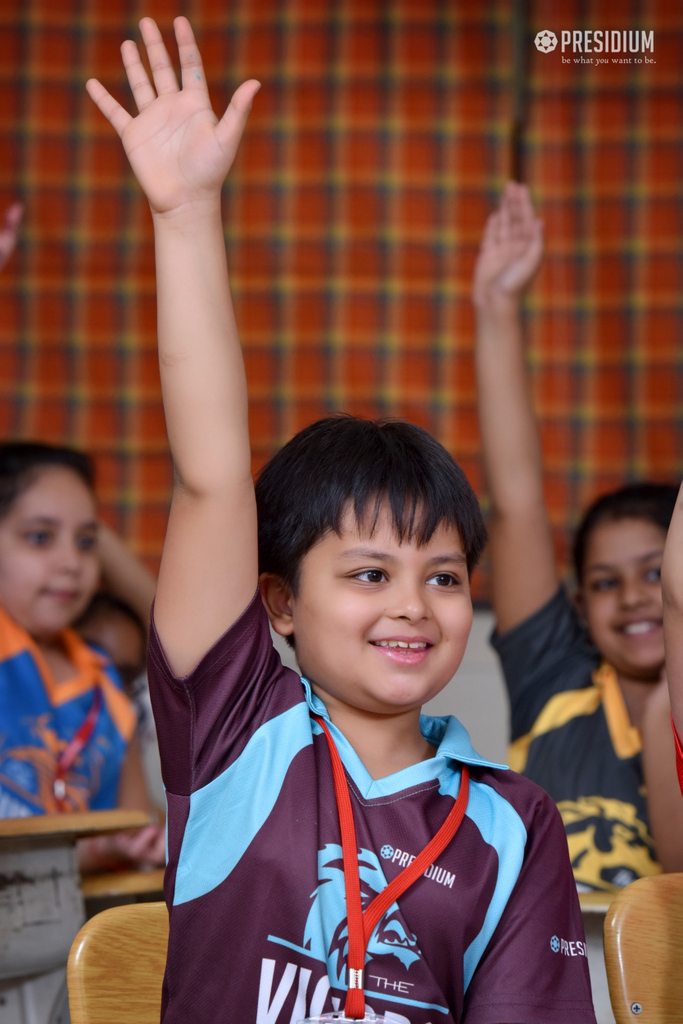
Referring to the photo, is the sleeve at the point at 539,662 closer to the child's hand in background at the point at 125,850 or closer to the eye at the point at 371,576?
the child's hand in background at the point at 125,850

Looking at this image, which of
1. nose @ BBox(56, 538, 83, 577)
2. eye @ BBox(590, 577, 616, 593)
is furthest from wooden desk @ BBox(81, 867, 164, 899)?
eye @ BBox(590, 577, 616, 593)

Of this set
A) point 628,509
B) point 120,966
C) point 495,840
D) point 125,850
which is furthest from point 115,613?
point 495,840

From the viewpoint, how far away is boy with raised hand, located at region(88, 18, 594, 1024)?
793 millimetres

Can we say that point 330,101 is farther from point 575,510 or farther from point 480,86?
point 575,510

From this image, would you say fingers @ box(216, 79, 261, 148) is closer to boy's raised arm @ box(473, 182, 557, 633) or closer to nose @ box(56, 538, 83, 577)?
Answer: boy's raised arm @ box(473, 182, 557, 633)

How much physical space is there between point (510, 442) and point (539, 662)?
1.14 ft

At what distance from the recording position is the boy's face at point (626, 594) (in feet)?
5.33

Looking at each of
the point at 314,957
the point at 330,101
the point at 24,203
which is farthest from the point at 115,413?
the point at 314,957

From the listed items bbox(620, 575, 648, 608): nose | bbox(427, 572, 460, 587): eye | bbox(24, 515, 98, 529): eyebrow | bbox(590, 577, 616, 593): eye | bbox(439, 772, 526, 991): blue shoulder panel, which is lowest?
bbox(439, 772, 526, 991): blue shoulder panel

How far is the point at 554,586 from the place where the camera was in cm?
172

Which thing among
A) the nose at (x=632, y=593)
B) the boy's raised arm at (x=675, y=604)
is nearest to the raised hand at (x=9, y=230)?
the nose at (x=632, y=593)

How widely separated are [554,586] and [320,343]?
101 cm

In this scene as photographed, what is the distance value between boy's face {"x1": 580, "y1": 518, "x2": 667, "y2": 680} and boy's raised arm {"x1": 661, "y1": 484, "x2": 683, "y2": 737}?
728mm

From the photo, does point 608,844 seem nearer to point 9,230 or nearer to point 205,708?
point 205,708
